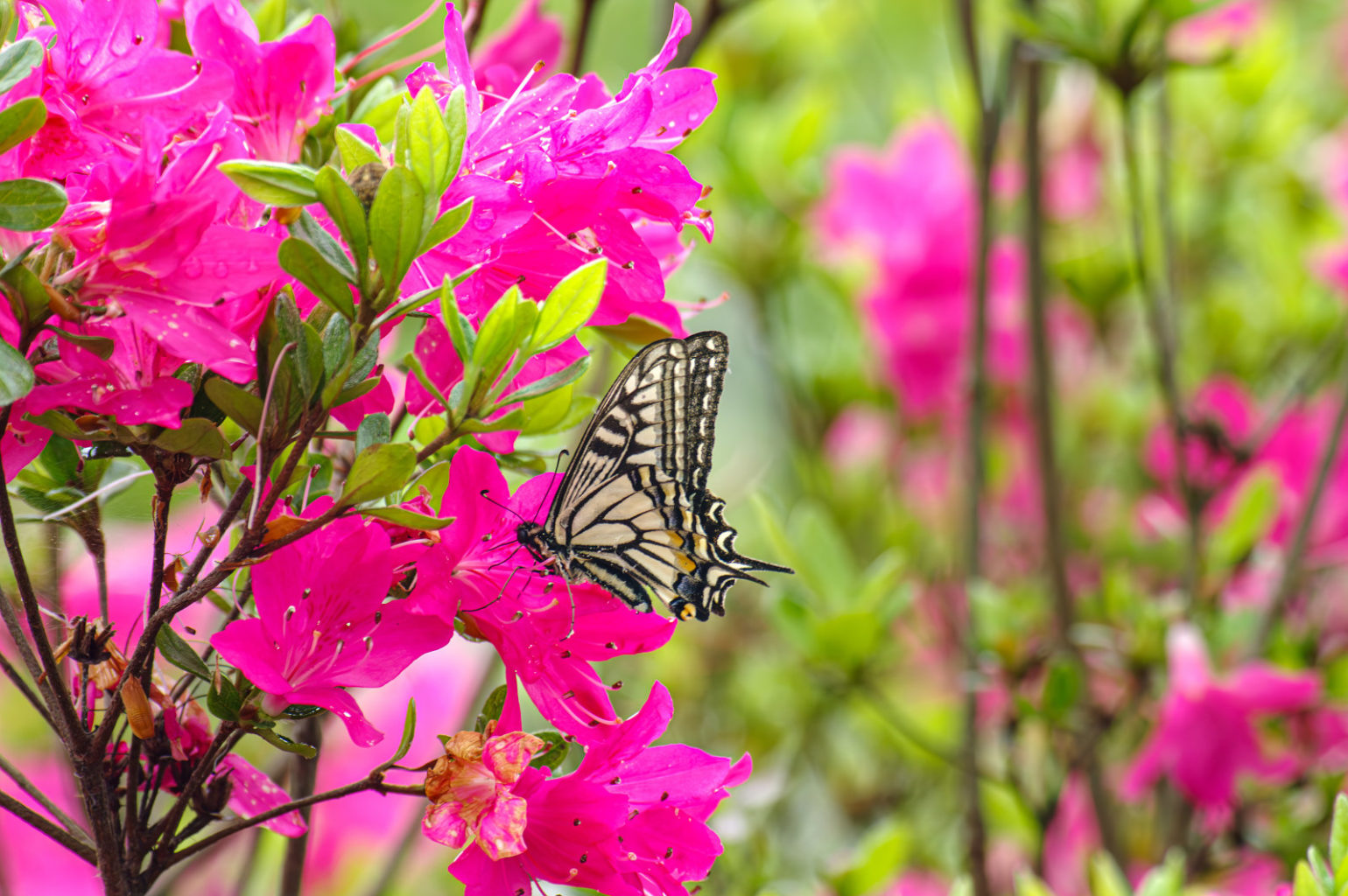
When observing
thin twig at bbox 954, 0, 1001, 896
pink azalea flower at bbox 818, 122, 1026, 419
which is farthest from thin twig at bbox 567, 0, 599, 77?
pink azalea flower at bbox 818, 122, 1026, 419

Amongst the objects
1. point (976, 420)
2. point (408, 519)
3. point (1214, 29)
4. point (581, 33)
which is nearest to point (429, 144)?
point (408, 519)

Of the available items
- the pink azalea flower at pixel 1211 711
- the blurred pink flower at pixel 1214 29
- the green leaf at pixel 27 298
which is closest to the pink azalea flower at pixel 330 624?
the green leaf at pixel 27 298

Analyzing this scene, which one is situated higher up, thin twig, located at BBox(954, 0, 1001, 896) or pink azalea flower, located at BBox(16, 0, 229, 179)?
pink azalea flower, located at BBox(16, 0, 229, 179)

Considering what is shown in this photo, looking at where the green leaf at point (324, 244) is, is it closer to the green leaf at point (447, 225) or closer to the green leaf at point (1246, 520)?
the green leaf at point (447, 225)

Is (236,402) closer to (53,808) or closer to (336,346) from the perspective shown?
(336,346)

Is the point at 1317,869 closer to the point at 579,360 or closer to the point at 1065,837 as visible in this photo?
the point at 579,360

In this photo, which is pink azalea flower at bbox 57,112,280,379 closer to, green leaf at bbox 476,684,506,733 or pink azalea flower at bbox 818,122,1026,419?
green leaf at bbox 476,684,506,733

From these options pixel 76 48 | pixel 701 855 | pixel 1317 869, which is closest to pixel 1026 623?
pixel 1317 869
